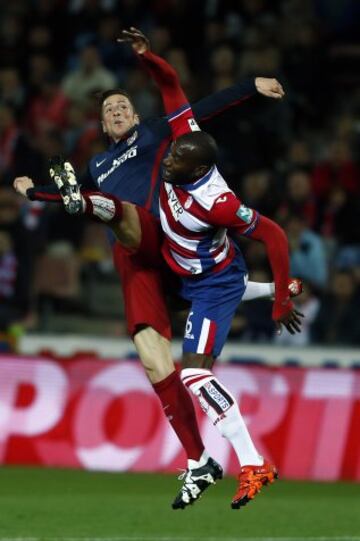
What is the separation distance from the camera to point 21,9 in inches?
746

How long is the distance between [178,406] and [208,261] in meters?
0.95

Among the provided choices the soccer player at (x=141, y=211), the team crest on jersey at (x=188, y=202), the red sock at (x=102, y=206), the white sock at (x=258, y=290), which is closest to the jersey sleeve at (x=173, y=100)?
the soccer player at (x=141, y=211)

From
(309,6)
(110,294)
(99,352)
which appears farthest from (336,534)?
(309,6)

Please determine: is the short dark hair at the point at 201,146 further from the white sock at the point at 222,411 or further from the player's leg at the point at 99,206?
the white sock at the point at 222,411

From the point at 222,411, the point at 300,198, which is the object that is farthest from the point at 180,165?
the point at 300,198

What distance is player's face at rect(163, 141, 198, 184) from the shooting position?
9.30 metres

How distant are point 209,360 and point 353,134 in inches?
299

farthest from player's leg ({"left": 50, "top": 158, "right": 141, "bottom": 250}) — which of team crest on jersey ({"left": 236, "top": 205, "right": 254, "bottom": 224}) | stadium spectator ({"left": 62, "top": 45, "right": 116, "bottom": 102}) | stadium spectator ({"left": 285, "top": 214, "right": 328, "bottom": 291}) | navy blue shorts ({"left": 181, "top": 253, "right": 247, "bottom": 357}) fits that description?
stadium spectator ({"left": 62, "top": 45, "right": 116, "bottom": 102})

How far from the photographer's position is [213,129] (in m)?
16.7

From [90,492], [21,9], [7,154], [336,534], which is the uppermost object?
[21,9]

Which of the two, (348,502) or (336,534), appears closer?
(336,534)

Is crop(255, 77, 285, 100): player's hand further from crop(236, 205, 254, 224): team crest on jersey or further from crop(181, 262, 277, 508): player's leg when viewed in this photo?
crop(181, 262, 277, 508): player's leg

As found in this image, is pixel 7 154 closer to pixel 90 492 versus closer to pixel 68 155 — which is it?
pixel 68 155

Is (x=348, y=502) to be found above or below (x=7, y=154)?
below
